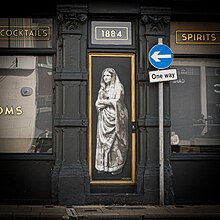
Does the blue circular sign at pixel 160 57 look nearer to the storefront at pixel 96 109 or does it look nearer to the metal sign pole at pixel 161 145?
the storefront at pixel 96 109

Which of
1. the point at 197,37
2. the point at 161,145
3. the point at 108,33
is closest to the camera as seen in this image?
the point at 161,145

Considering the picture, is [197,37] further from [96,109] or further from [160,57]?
[96,109]

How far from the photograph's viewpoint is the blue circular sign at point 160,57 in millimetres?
10547

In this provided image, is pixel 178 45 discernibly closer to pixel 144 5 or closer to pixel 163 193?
pixel 144 5

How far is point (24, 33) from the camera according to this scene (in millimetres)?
10875

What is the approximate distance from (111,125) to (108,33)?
2023 mm

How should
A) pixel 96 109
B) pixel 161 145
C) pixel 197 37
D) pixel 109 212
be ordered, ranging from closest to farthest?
pixel 109 212, pixel 161 145, pixel 96 109, pixel 197 37

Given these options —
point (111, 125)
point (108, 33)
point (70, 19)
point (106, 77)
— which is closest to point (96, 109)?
point (111, 125)

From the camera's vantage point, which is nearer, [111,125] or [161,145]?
[161,145]

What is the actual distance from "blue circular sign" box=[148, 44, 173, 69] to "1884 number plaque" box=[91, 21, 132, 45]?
680 mm

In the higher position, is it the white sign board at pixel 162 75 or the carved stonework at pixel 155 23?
the carved stonework at pixel 155 23

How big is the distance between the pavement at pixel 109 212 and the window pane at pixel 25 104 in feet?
4.53

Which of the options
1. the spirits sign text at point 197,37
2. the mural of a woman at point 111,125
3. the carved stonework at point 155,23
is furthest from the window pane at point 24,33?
the spirits sign text at point 197,37

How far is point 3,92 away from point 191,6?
14.9 ft
